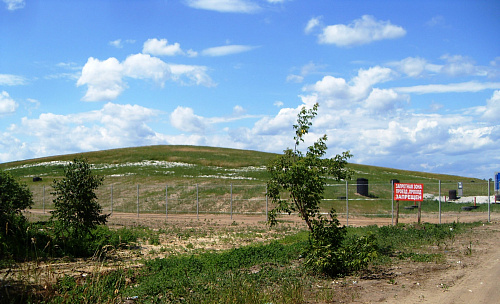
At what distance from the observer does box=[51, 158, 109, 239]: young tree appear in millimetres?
14516

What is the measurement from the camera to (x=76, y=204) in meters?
14.5

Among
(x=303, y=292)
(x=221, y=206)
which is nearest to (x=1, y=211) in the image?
(x=303, y=292)

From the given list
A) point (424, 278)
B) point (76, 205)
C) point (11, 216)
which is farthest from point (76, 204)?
point (424, 278)

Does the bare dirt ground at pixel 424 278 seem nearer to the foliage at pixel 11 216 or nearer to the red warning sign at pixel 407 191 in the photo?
the foliage at pixel 11 216

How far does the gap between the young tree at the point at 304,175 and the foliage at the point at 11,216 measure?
20.9 feet

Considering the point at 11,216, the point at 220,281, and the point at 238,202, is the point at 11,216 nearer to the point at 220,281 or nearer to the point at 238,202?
the point at 220,281

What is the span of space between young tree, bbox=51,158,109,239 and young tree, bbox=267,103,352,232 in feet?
22.6

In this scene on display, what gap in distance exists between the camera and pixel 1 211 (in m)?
13.1

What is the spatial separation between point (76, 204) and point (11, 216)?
1.90 meters

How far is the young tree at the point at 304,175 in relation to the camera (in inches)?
408

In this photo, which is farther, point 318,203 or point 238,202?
point 238,202

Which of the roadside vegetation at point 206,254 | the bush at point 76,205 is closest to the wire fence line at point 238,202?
the roadside vegetation at point 206,254

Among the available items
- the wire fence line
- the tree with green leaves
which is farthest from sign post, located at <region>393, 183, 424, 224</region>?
the tree with green leaves

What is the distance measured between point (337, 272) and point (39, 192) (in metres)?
40.4
